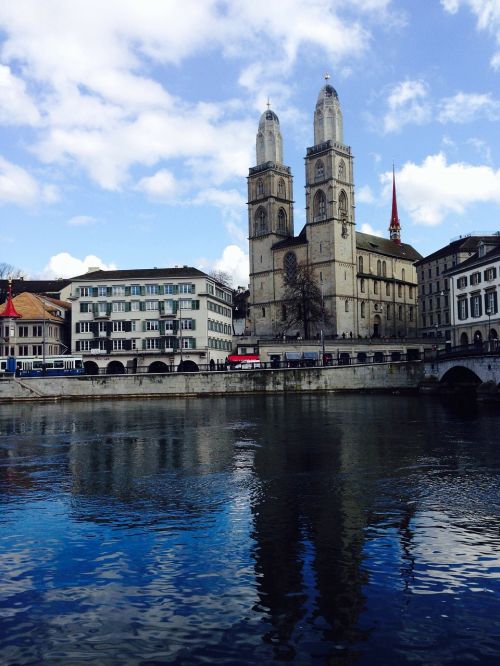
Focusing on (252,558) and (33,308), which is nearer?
(252,558)

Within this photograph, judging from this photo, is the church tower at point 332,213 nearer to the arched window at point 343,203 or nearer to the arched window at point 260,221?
the arched window at point 343,203

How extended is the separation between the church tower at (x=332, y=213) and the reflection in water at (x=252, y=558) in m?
89.9

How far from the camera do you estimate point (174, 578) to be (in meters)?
11.2

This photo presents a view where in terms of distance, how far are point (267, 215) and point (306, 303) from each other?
23999 mm

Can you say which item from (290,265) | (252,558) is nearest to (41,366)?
(290,265)

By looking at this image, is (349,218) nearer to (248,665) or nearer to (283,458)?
(283,458)

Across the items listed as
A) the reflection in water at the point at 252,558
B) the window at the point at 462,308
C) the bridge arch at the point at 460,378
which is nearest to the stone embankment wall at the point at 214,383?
the bridge arch at the point at 460,378

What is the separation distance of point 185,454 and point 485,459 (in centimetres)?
1157

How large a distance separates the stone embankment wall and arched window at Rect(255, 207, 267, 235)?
55.4 meters

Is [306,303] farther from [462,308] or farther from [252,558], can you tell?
[252,558]

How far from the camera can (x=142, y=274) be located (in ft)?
319

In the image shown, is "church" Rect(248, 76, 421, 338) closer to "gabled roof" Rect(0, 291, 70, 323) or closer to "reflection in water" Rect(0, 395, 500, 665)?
"gabled roof" Rect(0, 291, 70, 323)

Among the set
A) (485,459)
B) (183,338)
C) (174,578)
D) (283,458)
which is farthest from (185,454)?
(183,338)

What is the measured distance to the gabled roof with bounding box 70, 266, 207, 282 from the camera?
315ft
